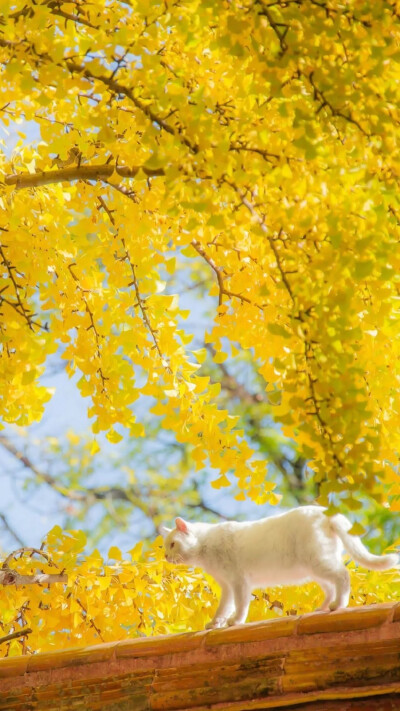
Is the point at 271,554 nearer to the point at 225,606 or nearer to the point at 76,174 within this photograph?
the point at 225,606

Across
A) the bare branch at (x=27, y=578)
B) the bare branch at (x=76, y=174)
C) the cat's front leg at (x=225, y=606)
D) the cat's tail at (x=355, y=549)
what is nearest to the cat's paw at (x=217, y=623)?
the cat's front leg at (x=225, y=606)

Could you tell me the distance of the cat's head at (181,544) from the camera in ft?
7.05

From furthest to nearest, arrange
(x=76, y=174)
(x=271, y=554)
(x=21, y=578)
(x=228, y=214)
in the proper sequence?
(x=21, y=578), (x=76, y=174), (x=271, y=554), (x=228, y=214)

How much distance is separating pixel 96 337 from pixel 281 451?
4.31m

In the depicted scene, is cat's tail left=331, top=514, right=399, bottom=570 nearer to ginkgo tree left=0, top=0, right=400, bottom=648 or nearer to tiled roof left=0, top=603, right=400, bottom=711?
ginkgo tree left=0, top=0, right=400, bottom=648

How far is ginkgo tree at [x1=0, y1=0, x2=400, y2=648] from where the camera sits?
1.61 m

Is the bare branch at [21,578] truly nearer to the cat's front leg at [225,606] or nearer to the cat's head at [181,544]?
the cat's head at [181,544]

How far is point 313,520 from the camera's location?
6.51ft

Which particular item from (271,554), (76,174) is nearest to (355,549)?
(271,554)

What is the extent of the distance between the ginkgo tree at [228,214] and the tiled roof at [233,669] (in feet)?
0.89

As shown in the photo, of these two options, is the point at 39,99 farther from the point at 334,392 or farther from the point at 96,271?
the point at 96,271

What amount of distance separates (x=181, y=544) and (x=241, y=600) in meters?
0.17

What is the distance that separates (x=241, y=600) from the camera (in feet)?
6.84

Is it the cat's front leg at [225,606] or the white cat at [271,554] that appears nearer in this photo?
the white cat at [271,554]
